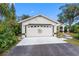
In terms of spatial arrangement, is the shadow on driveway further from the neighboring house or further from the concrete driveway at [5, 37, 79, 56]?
the neighboring house

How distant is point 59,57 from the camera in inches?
231

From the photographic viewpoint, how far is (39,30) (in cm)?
634

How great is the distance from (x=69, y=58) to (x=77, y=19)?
115 centimetres

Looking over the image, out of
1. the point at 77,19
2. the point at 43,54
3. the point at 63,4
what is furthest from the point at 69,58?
the point at 63,4

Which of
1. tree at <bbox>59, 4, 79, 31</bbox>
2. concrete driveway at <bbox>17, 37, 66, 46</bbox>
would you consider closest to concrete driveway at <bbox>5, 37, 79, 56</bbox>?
concrete driveway at <bbox>17, 37, 66, 46</bbox>

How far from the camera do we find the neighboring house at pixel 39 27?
20.2 feet

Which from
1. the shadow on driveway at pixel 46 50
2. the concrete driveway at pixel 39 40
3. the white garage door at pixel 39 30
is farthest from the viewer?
the white garage door at pixel 39 30

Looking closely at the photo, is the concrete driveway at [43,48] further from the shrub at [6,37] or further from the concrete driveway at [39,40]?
the shrub at [6,37]

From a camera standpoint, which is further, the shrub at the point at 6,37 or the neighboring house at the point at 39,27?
the neighboring house at the point at 39,27

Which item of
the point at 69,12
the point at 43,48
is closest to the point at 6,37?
the point at 43,48

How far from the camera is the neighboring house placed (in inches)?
243

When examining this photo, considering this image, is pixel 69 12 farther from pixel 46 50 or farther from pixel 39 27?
pixel 46 50

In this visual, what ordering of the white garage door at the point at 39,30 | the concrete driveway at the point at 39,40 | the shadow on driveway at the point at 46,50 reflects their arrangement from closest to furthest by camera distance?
the shadow on driveway at the point at 46,50 < the concrete driveway at the point at 39,40 < the white garage door at the point at 39,30

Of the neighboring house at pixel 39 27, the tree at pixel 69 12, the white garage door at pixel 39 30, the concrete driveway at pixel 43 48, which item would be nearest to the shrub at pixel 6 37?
the concrete driveway at pixel 43 48
